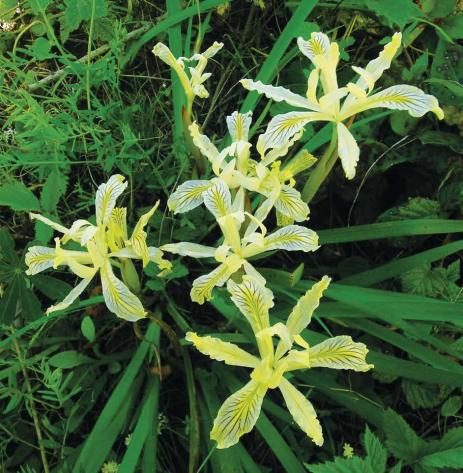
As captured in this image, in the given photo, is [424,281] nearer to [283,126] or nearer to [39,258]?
[283,126]

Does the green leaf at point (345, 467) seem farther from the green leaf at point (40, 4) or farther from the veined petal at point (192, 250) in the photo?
the green leaf at point (40, 4)

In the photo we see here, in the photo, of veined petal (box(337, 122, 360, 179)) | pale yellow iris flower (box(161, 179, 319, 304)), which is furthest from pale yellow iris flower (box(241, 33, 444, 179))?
pale yellow iris flower (box(161, 179, 319, 304))

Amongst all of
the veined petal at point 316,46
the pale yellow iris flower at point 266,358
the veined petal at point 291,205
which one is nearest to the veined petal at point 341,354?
the pale yellow iris flower at point 266,358

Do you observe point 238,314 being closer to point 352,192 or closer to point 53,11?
point 352,192

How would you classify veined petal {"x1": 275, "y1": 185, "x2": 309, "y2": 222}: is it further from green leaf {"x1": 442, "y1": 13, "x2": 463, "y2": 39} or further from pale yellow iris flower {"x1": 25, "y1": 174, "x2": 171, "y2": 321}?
green leaf {"x1": 442, "y1": 13, "x2": 463, "y2": 39}

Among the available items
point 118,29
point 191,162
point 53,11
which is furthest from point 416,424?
point 53,11

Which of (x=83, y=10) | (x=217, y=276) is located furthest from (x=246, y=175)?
(x=83, y=10)
